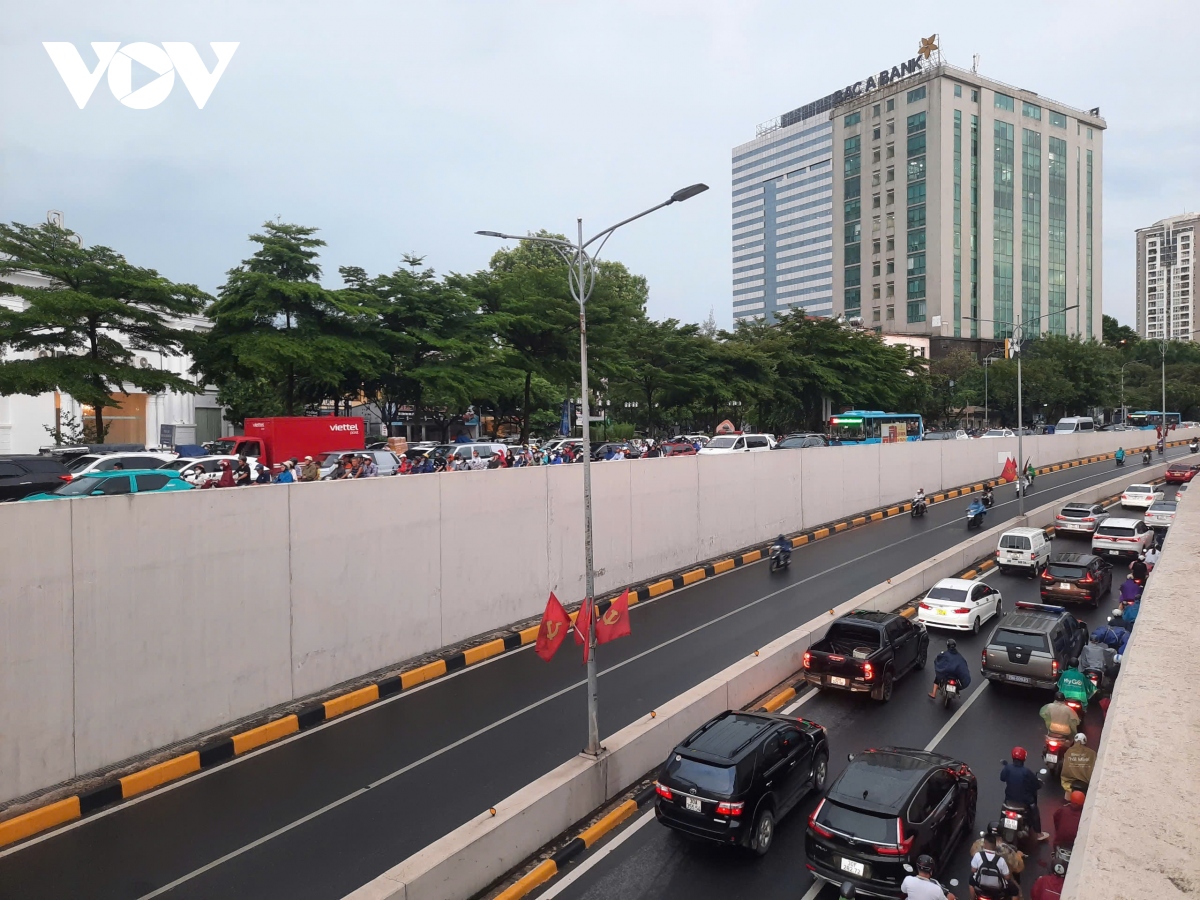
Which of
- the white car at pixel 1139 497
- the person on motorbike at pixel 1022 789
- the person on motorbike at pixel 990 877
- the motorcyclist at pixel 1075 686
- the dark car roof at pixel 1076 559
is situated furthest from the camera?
the white car at pixel 1139 497

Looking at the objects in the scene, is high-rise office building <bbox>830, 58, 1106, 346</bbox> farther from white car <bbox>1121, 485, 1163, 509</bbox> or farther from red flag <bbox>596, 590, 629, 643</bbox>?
red flag <bbox>596, 590, 629, 643</bbox>

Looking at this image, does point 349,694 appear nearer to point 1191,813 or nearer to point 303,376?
point 1191,813

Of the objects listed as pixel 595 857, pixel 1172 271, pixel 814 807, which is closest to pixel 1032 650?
pixel 814 807

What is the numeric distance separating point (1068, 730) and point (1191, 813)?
7457 millimetres

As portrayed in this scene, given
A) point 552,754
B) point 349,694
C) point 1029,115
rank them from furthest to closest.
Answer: point 1029,115, point 349,694, point 552,754

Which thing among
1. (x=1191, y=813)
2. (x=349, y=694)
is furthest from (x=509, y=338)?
(x=1191, y=813)

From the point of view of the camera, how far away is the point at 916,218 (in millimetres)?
97312

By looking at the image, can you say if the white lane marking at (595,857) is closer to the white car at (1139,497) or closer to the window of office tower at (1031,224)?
the white car at (1139,497)

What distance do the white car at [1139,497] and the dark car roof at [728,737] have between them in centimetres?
3175

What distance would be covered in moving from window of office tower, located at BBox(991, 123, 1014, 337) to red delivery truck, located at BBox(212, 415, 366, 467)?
3487 inches

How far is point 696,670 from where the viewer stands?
1662cm

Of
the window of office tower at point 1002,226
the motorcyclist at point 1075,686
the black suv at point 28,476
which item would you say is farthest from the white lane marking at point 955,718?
the window of office tower at point 1002,226

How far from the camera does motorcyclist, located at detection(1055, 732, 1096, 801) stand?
10.6 m

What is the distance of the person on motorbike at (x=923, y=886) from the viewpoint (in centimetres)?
773
